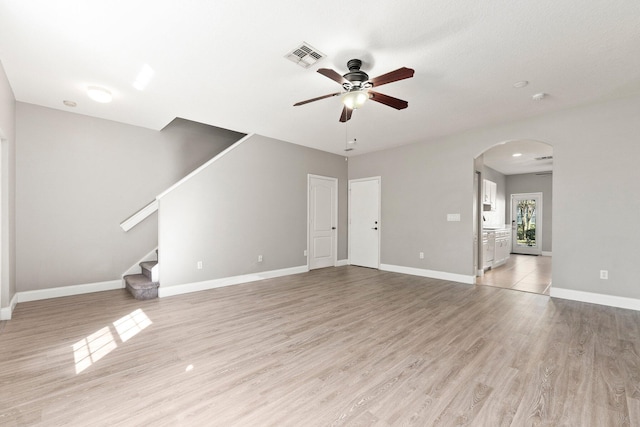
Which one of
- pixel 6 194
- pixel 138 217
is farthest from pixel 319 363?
pixel 6 194

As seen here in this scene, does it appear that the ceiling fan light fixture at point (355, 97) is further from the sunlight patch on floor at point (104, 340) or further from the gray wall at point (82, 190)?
the gray wall at point (82, 190)

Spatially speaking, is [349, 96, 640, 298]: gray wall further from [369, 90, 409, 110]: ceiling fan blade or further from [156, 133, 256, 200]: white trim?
[156, 133, 256, 200]: white trim

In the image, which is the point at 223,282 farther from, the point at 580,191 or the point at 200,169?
the point at 580,191

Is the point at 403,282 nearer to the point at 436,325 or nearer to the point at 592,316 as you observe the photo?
the point at 436,325

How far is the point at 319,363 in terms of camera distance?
7.80 ft

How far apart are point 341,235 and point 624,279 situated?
15.7ft

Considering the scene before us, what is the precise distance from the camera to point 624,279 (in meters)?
3.79

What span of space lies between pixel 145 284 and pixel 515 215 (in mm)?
11087

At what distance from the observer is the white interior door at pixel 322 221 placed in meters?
6.46

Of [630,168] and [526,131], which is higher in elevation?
[526,131]

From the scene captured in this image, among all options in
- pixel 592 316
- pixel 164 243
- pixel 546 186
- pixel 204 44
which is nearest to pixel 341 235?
pixel 164 243

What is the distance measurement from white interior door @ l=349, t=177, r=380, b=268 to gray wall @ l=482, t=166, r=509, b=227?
3684 mm

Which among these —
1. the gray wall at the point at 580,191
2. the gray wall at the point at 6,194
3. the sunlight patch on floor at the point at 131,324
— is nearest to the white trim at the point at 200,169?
the gray wall at the point at 6,194

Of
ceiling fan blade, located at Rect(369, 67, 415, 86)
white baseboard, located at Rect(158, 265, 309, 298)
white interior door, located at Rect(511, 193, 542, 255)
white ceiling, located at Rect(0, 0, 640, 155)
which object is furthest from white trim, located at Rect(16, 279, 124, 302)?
white interior door, located at Rect(511, 193, 542, 255)
